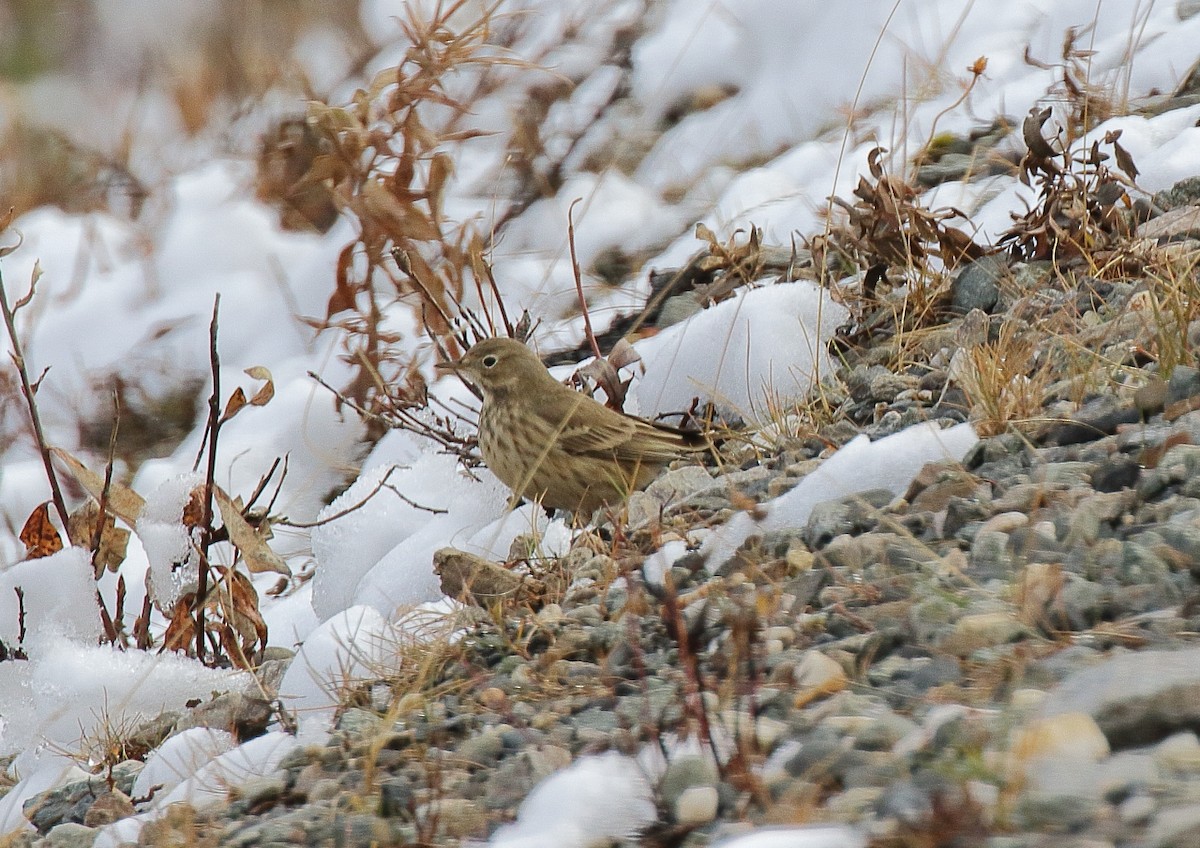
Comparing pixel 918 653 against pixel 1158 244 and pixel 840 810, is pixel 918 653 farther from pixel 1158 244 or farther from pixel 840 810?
pixel 1158 244

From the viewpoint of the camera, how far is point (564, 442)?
4.35m

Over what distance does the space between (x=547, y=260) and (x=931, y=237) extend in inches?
102

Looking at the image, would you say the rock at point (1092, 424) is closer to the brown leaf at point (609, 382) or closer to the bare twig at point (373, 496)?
the brown leaf at point (609, 382)

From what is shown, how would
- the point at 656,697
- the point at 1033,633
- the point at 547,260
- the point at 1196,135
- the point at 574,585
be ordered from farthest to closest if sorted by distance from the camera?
the point at 547,260
the point at 1196,135
the point at 574,585
the point at 656,697
the point at 1033,633

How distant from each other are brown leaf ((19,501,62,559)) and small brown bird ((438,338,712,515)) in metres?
1.19

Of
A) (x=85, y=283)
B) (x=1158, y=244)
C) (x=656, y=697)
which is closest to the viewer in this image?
(x=656, y=697)

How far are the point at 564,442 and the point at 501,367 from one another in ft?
1.12

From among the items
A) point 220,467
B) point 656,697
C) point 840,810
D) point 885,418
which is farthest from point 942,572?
point 220,467

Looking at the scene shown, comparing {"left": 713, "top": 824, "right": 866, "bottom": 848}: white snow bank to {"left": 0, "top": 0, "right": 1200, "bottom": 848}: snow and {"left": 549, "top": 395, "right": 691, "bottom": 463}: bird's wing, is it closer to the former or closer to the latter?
{"left": 0, "top": 0, "right": 1200, "bottom": 848}: snow

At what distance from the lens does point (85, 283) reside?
736cm

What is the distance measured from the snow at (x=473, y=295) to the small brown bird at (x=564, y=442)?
153mm

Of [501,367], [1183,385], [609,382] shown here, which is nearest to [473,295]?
[501,367]

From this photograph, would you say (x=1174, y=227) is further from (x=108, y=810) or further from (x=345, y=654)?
(x=108, y=810)

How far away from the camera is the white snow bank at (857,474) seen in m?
3.18
